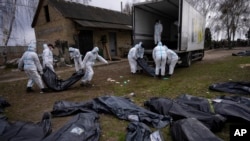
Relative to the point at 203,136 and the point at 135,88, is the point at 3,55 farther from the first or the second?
the point at 203,136

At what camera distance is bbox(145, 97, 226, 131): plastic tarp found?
3.12m

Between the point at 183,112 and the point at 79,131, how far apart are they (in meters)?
1.83

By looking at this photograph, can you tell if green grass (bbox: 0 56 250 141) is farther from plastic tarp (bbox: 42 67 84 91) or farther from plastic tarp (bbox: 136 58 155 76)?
plastic tarp (bbox: 136 58 155 76)

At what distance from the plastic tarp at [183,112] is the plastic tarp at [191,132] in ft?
1.72

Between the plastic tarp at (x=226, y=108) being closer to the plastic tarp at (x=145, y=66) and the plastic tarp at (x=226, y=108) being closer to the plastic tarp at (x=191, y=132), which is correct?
the plastic tarp at (x=191, y=132)

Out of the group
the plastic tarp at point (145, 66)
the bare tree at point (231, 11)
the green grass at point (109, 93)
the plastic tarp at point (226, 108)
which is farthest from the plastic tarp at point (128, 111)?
the bare tree at point (231, 11)

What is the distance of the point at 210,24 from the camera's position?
3231cm

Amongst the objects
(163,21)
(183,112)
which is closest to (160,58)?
(183,112)

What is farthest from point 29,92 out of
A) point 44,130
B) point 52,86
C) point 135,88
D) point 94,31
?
point 94,31

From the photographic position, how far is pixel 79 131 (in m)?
2.83

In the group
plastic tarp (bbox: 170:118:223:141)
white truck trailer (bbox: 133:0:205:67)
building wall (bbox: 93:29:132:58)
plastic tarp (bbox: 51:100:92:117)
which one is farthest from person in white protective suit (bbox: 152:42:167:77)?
building wall (bbox: 93:29:132:58)

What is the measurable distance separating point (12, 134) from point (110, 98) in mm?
2047

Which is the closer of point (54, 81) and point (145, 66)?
point (54, 81)

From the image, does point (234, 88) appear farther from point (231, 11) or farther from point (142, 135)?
point (231, 11)
